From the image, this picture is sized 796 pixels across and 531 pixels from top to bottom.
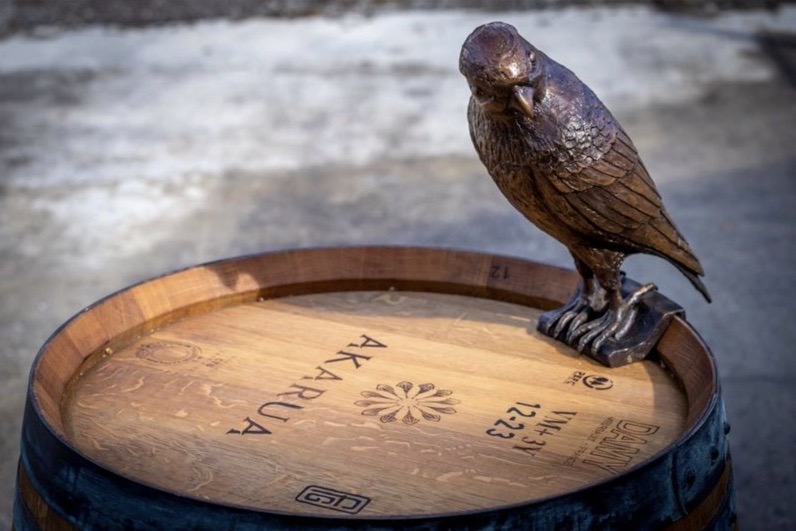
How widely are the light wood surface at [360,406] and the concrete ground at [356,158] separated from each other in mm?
1315

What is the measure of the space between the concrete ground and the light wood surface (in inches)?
51.8

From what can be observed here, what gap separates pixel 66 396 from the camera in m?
1.66

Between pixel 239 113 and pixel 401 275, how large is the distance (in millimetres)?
3540

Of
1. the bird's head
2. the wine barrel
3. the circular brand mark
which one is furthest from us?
the circular brand mark

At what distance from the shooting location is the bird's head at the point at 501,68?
1.50 metres

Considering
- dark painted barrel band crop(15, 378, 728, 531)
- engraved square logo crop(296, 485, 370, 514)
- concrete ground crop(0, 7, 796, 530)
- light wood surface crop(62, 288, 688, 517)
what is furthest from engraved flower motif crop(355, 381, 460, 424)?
concrete ground crop(0, 7, 796, 530)

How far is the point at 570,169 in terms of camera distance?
1.62 metres

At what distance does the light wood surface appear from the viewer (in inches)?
56.2

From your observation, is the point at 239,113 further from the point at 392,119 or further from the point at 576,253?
the point at 576,253

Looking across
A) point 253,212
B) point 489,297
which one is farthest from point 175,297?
point 253,212

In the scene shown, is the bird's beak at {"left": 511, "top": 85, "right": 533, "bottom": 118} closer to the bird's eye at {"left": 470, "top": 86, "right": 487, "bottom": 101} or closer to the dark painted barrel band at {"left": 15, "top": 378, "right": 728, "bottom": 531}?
the bird's eye at {"left": 470, "top": 86, "right": 487, "bottom": 101}

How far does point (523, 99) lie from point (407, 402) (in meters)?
0.46

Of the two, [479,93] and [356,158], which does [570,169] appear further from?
[356,158]

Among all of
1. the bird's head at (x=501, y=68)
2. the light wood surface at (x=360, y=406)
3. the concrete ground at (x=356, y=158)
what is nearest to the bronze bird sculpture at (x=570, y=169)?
the bird's head at (x=501, y=68)
